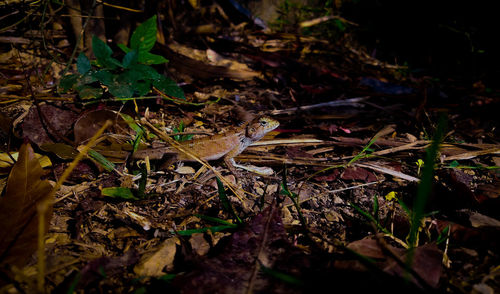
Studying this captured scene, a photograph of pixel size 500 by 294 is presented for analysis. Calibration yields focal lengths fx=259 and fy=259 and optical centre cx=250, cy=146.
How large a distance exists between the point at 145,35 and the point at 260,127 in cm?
163

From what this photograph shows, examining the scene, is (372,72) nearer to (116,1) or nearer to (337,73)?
(337,73)

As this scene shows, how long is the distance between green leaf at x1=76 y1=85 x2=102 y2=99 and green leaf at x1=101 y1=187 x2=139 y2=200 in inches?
43.7

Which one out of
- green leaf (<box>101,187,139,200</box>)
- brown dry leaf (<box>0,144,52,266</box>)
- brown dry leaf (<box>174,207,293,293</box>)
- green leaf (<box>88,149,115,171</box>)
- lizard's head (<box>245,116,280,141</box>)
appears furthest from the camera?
lizard's head (<box>245,116,280,141</box>)

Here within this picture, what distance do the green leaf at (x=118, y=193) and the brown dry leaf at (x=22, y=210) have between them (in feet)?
1.11

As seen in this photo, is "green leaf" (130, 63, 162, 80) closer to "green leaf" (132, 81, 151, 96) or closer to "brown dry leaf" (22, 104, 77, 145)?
"green leaf" (132, 81, 151, 96)

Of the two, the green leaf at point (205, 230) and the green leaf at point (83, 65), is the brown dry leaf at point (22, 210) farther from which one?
the green leaf at point (83, 65)

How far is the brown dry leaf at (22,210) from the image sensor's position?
136cm

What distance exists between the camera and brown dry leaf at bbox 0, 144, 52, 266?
1364 mm

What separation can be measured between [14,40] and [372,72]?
5.87 m

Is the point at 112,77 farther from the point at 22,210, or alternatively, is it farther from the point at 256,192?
Result: the point at 256,192

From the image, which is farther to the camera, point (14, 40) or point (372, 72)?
point (372, 72)

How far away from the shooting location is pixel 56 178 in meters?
2.06

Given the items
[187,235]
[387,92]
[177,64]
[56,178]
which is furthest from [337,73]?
[56,178]

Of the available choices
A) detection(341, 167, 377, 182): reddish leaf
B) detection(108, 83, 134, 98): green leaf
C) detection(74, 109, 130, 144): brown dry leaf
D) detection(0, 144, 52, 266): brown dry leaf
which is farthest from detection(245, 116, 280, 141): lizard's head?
detection(0, 144, 52, 266): brown dry leaf
